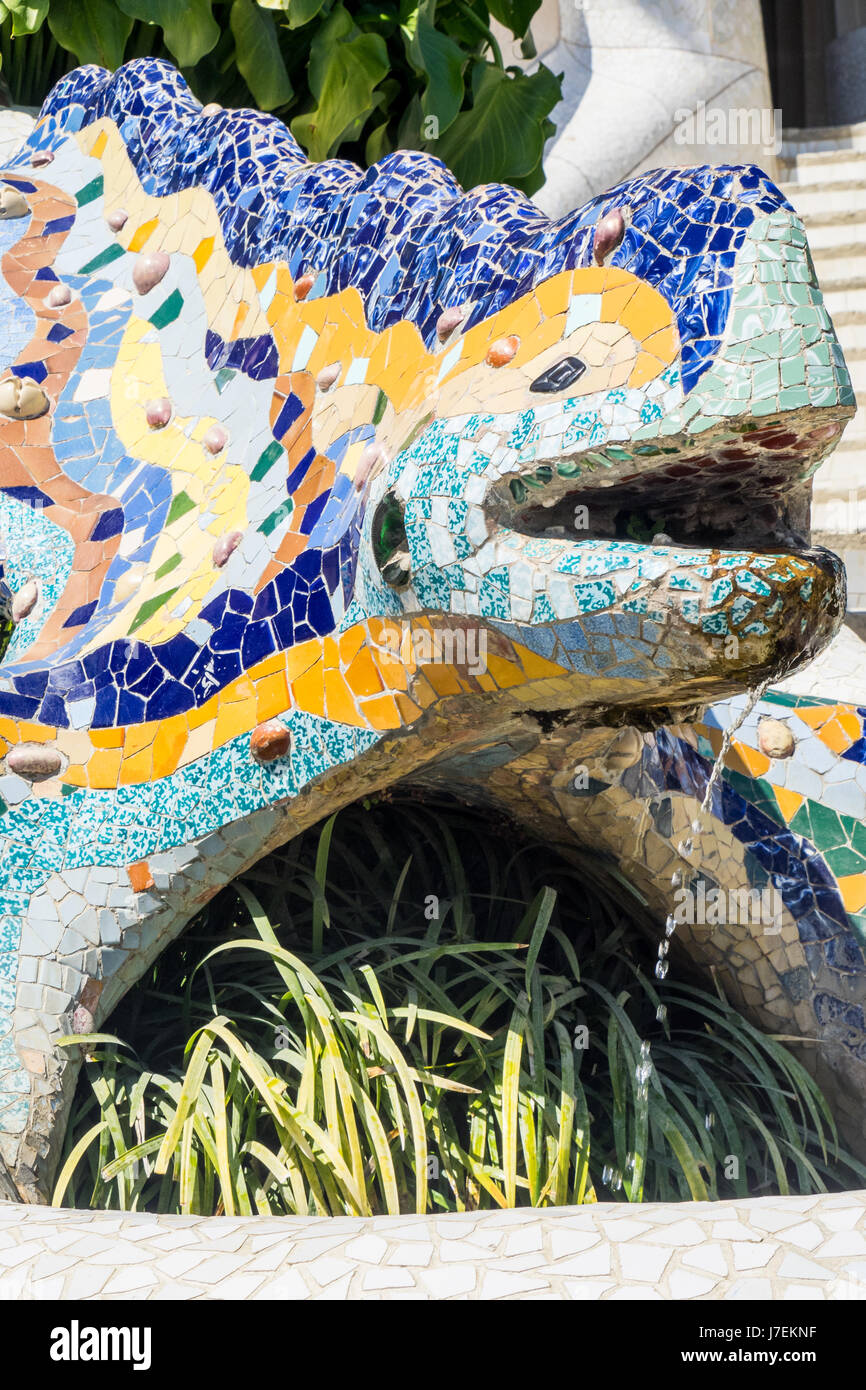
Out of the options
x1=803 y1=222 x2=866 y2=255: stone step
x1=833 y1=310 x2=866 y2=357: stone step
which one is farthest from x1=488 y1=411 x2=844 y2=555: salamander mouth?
x1=803 y1=222 x2=866 y2=255: stone step

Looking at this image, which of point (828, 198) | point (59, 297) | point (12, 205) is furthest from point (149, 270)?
point (828, 198)

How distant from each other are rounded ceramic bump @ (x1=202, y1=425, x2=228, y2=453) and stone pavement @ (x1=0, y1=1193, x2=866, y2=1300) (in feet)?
4.93

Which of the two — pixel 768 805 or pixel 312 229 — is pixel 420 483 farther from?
pixel 768 805

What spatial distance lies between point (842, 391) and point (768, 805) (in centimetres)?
125

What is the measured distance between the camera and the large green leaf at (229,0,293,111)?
4402mm

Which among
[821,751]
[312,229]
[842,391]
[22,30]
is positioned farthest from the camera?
[22,30]

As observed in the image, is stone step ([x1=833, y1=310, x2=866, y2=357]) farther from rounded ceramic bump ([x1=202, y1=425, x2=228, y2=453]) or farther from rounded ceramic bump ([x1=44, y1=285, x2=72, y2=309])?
rounded ceramic bump ([x1=202, y1=425, x2=228, y2=453])

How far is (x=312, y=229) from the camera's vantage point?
9.99 ft

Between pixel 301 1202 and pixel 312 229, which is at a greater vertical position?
pixel 312 229

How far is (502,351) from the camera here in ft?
7.89

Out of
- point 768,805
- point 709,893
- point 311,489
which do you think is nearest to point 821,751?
point 768,805

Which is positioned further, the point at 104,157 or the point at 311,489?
the point at 104,157

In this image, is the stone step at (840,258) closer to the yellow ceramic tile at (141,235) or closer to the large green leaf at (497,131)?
the large green leaf at (497,131)

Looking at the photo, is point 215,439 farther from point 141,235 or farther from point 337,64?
point 337,64
